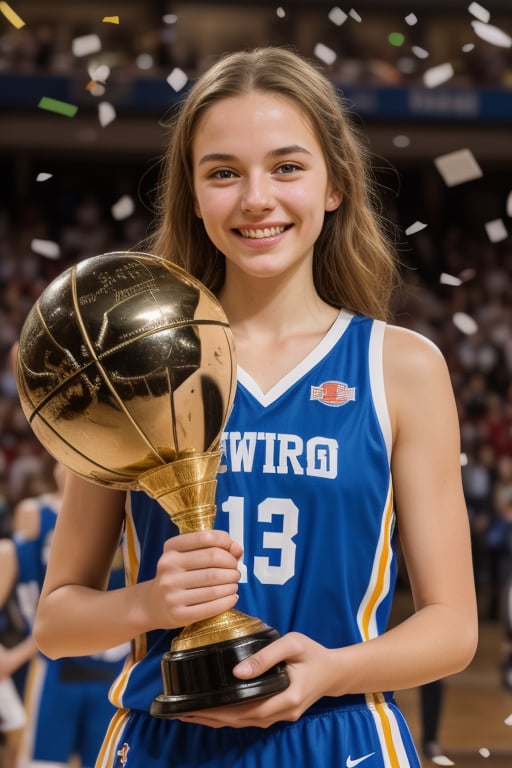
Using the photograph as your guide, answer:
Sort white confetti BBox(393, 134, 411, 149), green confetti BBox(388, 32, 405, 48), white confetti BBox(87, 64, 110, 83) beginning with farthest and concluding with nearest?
white confetti BBox(393, 134, 411, 149)
green confetti BBox(388, 32, 405, 48)
white confetti BBox(87, 64, 110, 83)

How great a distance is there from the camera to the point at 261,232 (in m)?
1.57

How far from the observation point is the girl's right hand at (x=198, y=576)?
131cm

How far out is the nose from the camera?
1.52m

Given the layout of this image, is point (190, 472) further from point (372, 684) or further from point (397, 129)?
point (397, 129)

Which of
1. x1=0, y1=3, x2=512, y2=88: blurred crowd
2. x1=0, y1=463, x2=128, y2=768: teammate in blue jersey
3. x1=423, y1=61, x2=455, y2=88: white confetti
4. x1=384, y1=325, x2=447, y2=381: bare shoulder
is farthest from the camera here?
x1=0, y1=3, x2=512, y2=88: blurred crowd

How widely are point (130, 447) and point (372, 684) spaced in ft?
1.38

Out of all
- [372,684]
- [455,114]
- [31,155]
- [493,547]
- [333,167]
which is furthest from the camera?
[31,155]

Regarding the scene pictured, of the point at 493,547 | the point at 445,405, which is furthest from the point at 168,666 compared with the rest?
the point at 493,547

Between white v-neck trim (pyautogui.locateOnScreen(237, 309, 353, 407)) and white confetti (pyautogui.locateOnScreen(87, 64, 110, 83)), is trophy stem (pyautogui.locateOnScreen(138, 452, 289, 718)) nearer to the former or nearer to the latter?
white v-neck trim (pyautogui.locateOnScreen(237, 309, 353, 407))

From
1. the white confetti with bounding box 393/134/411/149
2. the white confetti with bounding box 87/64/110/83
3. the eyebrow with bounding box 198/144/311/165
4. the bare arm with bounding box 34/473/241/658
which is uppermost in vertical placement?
the white confetti with bounding box 393/134/411/149

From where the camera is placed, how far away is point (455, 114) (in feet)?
44.9

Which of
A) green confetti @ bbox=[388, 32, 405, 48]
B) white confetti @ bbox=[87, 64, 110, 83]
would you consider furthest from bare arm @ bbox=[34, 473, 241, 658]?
green confetti @ bbox=[388, 32, 405, 48]

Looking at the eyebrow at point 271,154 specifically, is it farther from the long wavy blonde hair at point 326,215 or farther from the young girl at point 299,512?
the long wavy blonde hair at point 326,215

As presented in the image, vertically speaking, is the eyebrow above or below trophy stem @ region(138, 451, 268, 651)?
above
